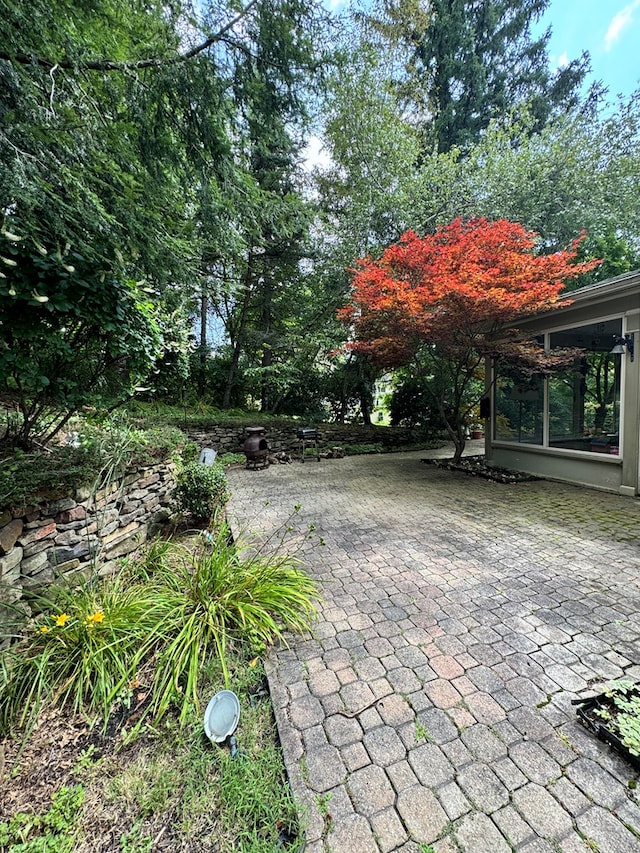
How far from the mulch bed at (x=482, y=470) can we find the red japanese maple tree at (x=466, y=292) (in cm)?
199

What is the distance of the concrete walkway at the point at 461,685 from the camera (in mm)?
1260

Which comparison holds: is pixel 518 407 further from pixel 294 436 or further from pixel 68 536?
pixel 68 536

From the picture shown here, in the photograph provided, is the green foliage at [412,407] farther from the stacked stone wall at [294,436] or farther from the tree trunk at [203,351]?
the tree trunk at [203,351]

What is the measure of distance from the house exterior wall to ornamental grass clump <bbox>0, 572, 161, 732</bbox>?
20.5ft

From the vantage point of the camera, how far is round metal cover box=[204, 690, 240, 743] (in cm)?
154

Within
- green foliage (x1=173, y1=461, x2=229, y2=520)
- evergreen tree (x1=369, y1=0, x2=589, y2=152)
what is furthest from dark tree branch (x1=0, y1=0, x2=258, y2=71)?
evergreen tree (x1=369, y1=0, x2=589, y2=152)

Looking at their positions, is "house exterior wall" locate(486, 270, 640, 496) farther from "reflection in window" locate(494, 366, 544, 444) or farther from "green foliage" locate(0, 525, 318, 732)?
"green foliage" locate(0, 525, 318, 732)

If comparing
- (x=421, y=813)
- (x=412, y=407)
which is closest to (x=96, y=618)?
(x=421, y=813)

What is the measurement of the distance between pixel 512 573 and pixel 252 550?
239 cm

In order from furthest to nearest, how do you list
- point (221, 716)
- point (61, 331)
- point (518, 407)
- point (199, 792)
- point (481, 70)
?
point (481, 70)
point (518, 407)
point (61, 331)
point (221, 716)
point (199, 792)

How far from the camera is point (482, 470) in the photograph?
22.6 feet

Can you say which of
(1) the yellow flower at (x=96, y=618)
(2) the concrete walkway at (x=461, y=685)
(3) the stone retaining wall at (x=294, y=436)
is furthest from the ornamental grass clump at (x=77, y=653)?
(3) the stone retaining wall at (x=294, y=436)

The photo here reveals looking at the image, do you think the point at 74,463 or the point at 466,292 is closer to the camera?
the point at 74,463

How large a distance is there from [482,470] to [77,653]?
6.76m
